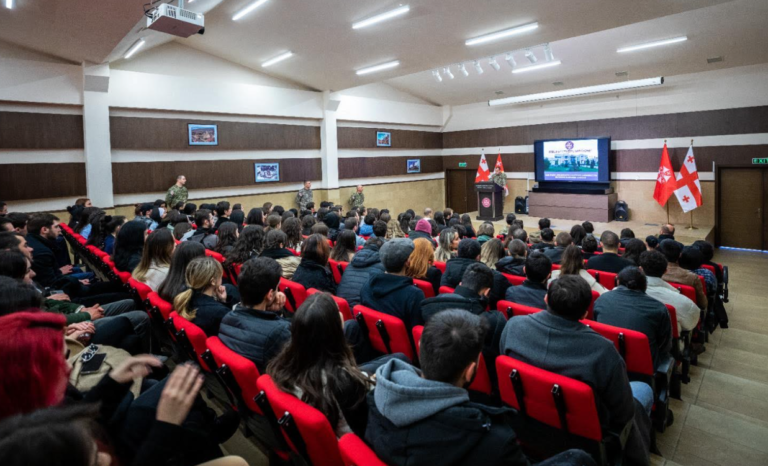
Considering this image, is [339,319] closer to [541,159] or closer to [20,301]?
[20,301]

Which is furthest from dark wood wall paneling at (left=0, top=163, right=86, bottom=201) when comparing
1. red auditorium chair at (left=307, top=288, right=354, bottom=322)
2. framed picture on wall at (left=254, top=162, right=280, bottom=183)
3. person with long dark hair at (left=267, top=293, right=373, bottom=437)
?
person with long dark hair at (left=267, top=293, right=373, bottom=437)

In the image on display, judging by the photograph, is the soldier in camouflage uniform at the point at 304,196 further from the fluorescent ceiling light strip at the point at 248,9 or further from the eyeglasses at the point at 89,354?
the eyeglasses at the point at 89,354

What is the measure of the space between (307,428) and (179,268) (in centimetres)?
198

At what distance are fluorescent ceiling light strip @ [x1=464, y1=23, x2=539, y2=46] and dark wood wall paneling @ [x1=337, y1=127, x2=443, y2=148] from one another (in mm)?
5565

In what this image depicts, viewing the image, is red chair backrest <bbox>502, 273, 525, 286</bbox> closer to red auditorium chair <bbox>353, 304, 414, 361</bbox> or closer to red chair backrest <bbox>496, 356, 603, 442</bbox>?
red auditorium chair <bbox>353, 304, 414, 361</bbox>

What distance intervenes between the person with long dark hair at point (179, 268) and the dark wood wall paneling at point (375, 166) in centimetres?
969

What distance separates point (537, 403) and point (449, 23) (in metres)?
6.33

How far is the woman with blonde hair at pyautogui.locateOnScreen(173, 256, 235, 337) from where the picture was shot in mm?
2635

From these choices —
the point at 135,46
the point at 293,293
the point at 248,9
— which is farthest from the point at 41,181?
the point at 293,293

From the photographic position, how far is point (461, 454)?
4.16 ft

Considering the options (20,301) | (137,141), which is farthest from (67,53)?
(20,301)

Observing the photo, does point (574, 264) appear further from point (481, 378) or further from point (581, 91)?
point (581, 91)

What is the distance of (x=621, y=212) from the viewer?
451 inches

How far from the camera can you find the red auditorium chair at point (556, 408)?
1.90 meters
